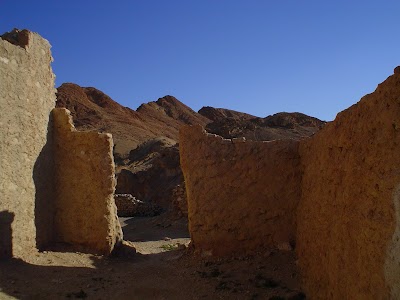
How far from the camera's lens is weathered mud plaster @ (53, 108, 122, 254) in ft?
31.0

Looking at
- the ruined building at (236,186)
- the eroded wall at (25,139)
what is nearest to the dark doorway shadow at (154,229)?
the ruined building at (236,186)

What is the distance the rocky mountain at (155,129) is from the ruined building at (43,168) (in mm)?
6764

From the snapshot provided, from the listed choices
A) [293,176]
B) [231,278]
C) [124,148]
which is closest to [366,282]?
[231,278]

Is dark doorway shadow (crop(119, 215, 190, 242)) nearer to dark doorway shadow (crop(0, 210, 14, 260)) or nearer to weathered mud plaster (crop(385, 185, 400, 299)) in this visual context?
dark doorway shadow (crop(0, 210, 14, 260))

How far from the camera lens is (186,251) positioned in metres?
9.41

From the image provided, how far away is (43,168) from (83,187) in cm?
97

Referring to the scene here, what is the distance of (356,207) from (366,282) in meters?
0.83

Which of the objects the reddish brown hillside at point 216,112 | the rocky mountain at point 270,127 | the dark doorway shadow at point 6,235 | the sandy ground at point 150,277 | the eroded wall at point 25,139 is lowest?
the sandy ground at point 150,277

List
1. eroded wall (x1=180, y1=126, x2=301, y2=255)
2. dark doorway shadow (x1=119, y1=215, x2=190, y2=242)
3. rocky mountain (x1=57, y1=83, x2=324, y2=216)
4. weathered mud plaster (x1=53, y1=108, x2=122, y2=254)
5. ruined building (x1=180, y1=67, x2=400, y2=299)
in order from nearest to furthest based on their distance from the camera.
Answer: ruined building (x1=180, y1=67, x2=400, y2=299) < eroded wall (x1=180, y1=126, x2=301, y2=255) < weathered mud plaster (x1=53, y1=108, x2=122, y2=254) < dark doorway shadow (x1=119, y1=215, x2=190, y2=242) < rocky mountain (x1=57, y1=83, x2=324, y2=216)

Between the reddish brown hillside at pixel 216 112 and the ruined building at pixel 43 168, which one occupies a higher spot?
Answer: the reddish brown hillside at pixel 216 112

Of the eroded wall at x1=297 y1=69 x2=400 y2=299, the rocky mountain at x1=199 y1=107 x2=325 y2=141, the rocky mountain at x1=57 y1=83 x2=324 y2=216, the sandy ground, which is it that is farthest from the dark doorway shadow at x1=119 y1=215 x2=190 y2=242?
the rocky mountain at x1=199 y1=107 x2=325 y2=141

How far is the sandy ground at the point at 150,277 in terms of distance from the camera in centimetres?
665

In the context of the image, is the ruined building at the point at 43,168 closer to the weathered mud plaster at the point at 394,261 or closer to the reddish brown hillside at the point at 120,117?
the weathered mud plaster at the point at 394,261

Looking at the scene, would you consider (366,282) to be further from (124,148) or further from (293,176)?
(124,148)
